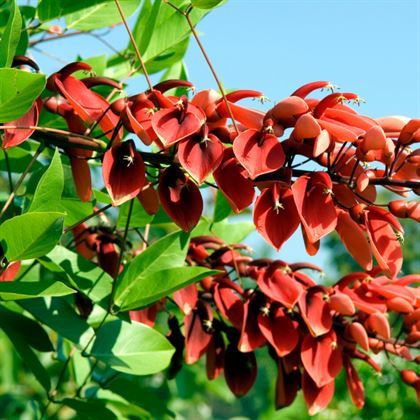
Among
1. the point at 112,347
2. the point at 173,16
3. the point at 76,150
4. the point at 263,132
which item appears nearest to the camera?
the point at 263,132

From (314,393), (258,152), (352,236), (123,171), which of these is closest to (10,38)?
(123,171)

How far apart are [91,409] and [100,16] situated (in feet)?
2.09

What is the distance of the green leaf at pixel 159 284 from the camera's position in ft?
3.06

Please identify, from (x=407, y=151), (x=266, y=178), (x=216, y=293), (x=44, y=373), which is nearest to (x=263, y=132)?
(x=266, y=178)

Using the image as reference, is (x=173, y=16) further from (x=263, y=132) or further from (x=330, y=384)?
(x=330, y=384)

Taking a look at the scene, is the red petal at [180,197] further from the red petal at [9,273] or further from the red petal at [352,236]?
the red petal at [9,273]

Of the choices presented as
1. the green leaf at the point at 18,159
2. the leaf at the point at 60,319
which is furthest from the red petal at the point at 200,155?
the green leaf at the point at 18,159

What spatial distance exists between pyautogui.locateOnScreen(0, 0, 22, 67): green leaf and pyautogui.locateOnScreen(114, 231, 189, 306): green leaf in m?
0.34

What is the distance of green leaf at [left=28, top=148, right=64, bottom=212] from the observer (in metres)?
0.86

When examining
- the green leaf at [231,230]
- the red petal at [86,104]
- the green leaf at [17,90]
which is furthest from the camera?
the green leaf at [231,230]

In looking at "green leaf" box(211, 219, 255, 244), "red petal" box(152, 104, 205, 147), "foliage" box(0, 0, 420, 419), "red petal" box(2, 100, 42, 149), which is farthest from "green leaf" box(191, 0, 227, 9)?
"green leaf" box(211, 219, 255, 244)

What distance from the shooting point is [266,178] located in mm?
825

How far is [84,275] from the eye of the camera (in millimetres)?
1047

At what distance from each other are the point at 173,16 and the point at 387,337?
57cm
